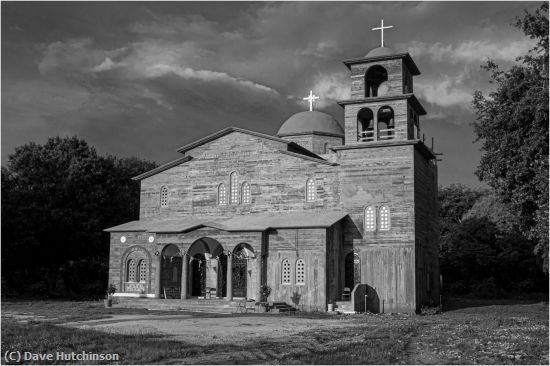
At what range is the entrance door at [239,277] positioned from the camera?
3628cm

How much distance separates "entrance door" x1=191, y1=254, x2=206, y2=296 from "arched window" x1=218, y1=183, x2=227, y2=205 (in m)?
3.29

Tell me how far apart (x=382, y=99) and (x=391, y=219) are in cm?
644

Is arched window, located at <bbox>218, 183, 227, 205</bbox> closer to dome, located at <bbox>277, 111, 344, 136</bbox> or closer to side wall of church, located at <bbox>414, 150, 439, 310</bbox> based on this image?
dome, located at <bbox>277, 111, 344, 136</bbox>

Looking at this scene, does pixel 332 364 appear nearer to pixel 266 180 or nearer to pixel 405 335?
pixel 405 335

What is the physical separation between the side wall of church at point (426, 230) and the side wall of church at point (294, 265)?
16.9ft

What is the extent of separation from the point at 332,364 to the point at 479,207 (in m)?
44.5

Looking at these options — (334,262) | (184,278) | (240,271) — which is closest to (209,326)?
(334,262)

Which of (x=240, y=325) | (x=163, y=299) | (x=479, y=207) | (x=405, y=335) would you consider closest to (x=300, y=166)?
(x=163, y=299)

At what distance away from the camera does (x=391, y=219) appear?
33.1 m

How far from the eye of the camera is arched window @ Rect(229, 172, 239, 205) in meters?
37.4

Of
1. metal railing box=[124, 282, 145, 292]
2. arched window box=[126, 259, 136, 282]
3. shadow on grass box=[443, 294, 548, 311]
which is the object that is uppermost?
arched window box=[126, 259, 136, 282]

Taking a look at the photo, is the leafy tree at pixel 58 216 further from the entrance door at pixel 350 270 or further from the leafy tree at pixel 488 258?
the leafy tree at pixel 488 258

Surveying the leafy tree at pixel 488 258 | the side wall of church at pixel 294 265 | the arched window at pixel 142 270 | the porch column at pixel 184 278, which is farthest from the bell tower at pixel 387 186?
the leafy tree at pixel 488 258

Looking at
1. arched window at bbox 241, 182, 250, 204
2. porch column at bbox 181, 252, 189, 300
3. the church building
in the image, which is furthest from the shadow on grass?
porch column at bbox 181, 252, 189, 300
